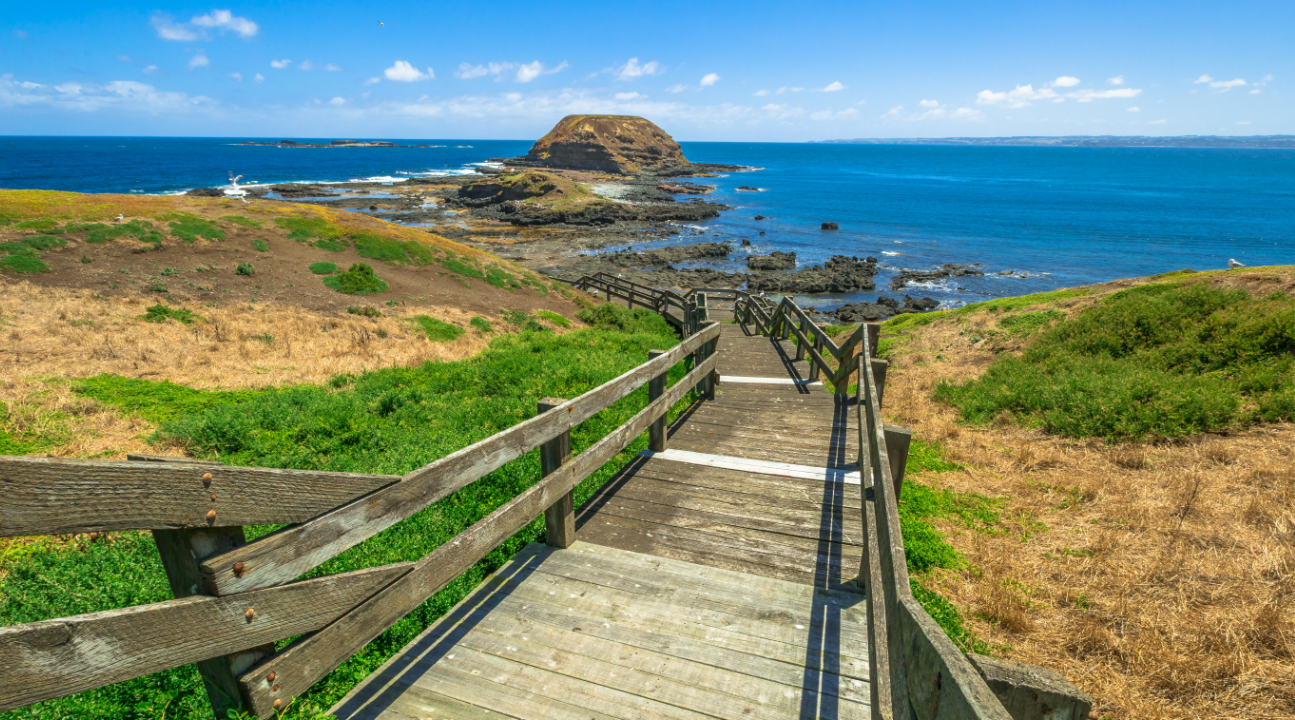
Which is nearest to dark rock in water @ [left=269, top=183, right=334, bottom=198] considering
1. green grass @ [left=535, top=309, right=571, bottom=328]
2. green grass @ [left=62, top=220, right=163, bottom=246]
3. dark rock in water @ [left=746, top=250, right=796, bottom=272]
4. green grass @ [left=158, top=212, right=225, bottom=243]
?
green grass @ [left=158, top=212, right=225, bottom=243]

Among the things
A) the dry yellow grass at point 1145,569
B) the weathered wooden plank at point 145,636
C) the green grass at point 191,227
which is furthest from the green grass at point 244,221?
the weathered wooden plank at point 145,636

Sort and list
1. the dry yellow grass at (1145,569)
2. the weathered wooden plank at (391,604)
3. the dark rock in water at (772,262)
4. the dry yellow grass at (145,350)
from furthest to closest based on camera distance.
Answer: the dark rock in water at (772,262), the dry yellow grass at (145,350), the dry yellow grass at (1145,569), the weathered wooden plank at (391,604)

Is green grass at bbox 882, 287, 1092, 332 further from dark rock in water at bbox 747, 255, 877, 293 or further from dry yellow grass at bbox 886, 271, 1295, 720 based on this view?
dark rock in water at bbox 747, 255, 877, 293

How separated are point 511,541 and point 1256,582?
6214 mm

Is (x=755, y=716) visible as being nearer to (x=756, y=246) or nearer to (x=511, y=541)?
(x=511, y=541)

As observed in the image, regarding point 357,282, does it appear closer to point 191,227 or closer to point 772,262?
point 191,227

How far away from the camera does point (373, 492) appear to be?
2.67 m

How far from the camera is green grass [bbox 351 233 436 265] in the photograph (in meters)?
28.4

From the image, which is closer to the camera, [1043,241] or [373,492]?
[373,492]

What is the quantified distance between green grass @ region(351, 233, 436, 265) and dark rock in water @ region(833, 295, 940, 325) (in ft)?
74.6

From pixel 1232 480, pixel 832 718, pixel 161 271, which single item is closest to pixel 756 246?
pixel 161 271

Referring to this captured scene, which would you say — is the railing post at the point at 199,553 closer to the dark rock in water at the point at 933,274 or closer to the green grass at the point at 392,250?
the green grass at the point at 392,250

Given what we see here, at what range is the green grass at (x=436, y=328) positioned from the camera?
18.2 m

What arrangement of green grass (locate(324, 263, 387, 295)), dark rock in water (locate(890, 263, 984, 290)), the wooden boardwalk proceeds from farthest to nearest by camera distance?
1. dark rock in water (locate(890, 263, 984, 290))
2. green grass (locate(324, 263, 387, 295))
3. the wooden boardwalk
